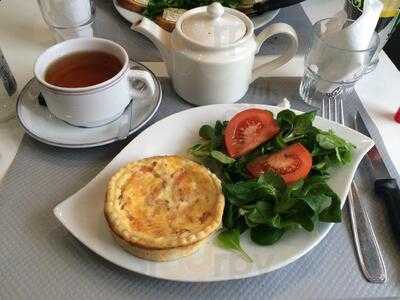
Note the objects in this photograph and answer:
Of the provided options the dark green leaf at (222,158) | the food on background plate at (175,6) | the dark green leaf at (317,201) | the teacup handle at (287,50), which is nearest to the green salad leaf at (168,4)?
the food on background plate at (175,6)

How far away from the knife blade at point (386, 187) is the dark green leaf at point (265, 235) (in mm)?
194

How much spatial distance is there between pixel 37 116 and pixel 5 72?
0.46 ft

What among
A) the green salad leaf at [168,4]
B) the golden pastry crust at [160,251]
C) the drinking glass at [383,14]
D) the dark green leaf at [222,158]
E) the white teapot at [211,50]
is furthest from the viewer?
the green salad leaf at [168,4]

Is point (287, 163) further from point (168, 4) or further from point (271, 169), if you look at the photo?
point (168, 4)

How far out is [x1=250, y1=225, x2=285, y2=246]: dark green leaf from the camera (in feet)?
1.91

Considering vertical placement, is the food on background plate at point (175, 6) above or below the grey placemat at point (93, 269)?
above

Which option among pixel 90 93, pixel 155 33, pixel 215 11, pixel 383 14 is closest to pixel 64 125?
pixel 90 93

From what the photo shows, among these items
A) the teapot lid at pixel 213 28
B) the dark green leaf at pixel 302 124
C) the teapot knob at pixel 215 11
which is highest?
the teapot knob at pixel 215 11

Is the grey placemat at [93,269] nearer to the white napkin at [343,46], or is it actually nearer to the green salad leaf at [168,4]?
the white napkin at [343,46]

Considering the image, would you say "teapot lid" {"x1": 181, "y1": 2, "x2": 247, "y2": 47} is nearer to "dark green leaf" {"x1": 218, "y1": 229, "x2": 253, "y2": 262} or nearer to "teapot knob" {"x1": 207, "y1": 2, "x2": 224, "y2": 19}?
"teapot knob" {"x1": 207, "y1": 2, "x2": 224, "y2": 19}

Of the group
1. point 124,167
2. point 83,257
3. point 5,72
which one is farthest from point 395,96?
point 5,72

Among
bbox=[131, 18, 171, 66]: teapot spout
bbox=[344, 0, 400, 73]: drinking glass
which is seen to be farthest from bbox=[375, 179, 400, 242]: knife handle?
bbox=[131, 18, 171, 66]: teapot spout

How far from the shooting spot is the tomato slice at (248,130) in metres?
0.69

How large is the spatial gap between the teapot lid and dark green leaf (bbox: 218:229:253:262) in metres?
0.36
